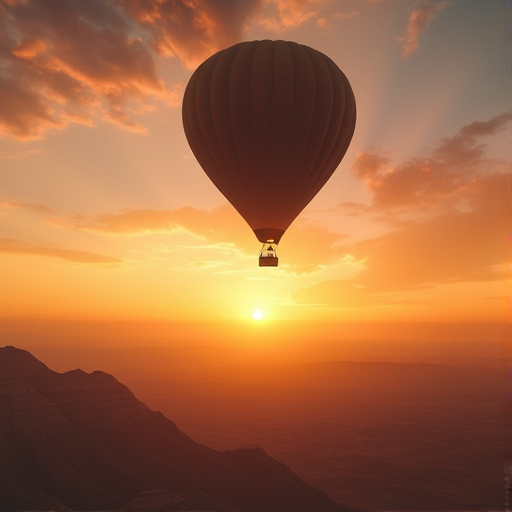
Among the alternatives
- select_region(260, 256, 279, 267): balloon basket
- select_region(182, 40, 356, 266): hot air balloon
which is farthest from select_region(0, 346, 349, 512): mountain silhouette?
select_region(182, 40, 356, 266): hot air balloon

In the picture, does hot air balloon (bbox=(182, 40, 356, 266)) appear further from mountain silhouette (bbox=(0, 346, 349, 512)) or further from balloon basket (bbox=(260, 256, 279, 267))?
mountain silhouette (bbox=(0, 346, 349, 512))

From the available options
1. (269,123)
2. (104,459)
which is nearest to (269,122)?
(269,123)

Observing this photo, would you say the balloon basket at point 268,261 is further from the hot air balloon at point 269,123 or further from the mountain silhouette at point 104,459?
the mountain silhouette at point 104,459

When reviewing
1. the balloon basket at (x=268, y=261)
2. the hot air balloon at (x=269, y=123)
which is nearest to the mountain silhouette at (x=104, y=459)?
the balloon basket at (x=268, y=261)

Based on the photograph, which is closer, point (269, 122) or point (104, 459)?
point (269, 122)

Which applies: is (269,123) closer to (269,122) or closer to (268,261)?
(269,122)

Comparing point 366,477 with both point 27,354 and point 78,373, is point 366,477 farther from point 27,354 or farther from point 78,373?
point 27,354

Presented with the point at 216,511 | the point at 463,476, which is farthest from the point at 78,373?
the point at 463,476
